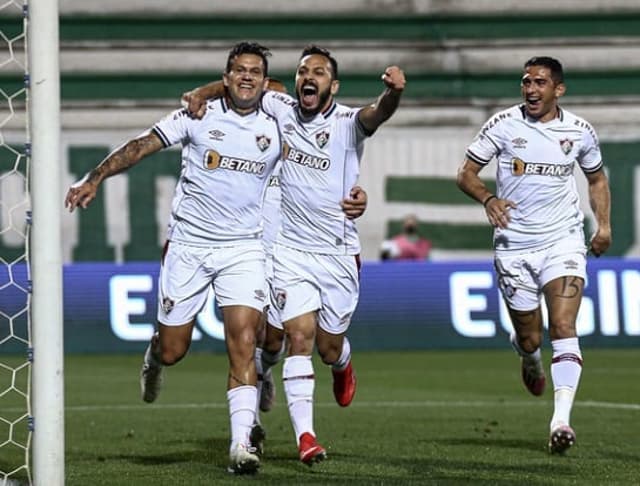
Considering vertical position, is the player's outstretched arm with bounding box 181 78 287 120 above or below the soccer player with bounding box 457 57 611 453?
above

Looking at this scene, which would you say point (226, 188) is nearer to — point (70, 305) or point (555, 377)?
point (555, 377)

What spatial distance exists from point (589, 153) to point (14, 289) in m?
9.33

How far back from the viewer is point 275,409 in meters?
12.4

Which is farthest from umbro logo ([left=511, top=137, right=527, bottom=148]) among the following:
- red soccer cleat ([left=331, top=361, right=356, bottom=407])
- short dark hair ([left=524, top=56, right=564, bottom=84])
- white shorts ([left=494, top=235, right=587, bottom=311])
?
red soccer cleat ([left=331, top=361, right=356, bottom=407])

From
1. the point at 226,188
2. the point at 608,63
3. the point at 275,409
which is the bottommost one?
the point at 275,409

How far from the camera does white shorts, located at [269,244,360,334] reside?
8789mm

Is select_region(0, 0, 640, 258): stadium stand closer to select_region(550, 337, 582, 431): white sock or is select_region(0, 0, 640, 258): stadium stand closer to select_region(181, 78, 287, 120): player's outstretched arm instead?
select_region(550, 337, 582, 431): white sock

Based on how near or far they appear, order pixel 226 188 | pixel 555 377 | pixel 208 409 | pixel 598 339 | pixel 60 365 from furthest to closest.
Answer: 1. pixel 598 339
2. pixel 208 409
3. pixel 555 377
4. pixel 226 188
5. pixel 60 365

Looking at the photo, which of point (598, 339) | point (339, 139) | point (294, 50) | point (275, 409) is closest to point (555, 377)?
point (339, 139)

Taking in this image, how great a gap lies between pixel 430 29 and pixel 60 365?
738 inches

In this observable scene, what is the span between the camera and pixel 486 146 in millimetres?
9836

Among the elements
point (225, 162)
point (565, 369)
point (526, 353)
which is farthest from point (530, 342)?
point (225, 162)

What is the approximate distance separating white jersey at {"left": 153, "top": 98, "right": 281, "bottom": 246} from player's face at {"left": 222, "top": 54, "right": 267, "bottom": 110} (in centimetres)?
12

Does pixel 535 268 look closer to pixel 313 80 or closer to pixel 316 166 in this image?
pixel 316 166
